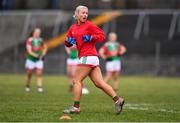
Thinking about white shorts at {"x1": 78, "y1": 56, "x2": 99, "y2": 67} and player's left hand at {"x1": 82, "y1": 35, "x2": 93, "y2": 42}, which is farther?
white shorts at {"x1": 78, "y1": 56, "x2": 99, "y2": 67}

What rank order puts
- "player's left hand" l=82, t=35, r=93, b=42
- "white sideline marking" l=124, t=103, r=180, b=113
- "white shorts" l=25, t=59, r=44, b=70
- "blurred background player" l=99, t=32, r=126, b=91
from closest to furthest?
"player's left hand" l=82, t=35, r=93, b=42 → "white sideline marking" l=124, t=103, r=180, b=113 → "white shorts" l=25, t=59, r=44, b=70 → "blurred background player" l=99, t=32, r=126, b=91

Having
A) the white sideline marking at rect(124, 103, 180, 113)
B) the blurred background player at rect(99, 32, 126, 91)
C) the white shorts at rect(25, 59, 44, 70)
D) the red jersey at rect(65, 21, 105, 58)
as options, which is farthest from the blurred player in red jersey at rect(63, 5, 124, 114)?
the blurred background player at rect(99, 32, 126, 91)

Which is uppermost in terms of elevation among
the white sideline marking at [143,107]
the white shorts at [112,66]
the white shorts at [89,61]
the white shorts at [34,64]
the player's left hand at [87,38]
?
the player's left hand at [87,38]

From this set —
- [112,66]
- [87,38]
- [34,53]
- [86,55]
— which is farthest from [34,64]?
[87,38]

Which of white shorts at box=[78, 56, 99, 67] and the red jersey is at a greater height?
the red jersey

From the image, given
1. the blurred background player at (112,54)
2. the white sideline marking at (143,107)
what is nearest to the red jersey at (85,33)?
the white sideline marking at (143,107)

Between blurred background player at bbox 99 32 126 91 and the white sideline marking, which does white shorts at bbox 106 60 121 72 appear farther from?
the white sideline marking

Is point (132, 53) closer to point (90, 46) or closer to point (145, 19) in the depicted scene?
point (145, 19)

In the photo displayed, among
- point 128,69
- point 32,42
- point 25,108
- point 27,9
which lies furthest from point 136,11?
point 25,108

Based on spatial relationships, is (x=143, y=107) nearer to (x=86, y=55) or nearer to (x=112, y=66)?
(x=86, y=55)

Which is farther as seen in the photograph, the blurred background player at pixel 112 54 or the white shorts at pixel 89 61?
the blurred background player at pixel 112 54

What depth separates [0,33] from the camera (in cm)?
3900

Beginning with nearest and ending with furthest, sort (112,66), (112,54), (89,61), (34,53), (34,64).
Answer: (89,61), (34,53), (34,64), (112,66), (112,54)

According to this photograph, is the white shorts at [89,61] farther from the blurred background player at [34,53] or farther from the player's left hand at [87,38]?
the blurred background player at [34,53]
